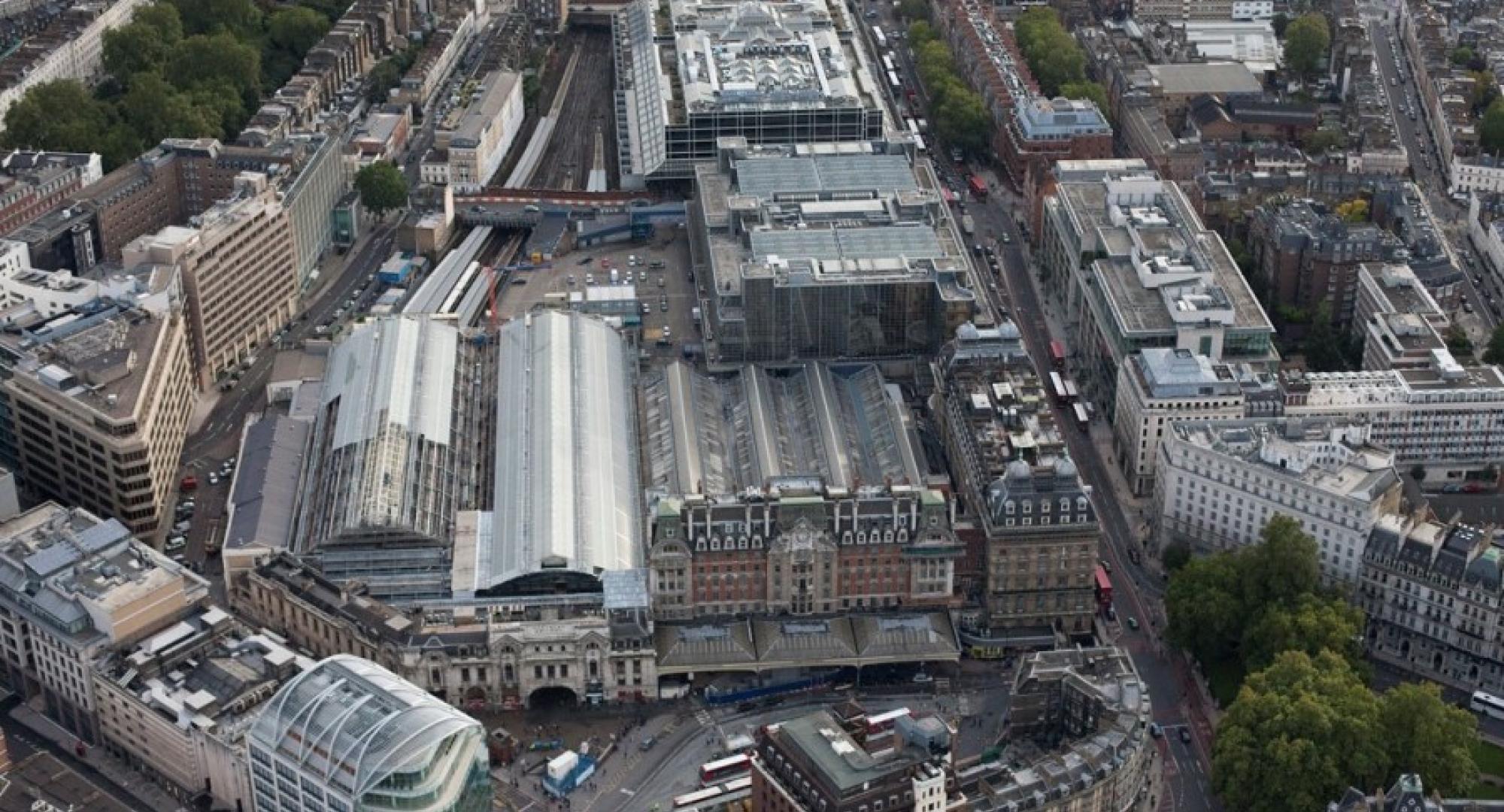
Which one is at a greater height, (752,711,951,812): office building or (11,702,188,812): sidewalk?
(752,711,951,812): office building

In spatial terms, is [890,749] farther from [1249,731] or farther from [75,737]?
[75,737]

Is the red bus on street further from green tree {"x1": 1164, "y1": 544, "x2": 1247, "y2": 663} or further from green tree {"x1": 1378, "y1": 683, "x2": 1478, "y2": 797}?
green tree {"x1": 1378, "y1": 683, "x2": 1478, "y2": 797}

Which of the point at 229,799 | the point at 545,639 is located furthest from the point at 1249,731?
the point at 229,799

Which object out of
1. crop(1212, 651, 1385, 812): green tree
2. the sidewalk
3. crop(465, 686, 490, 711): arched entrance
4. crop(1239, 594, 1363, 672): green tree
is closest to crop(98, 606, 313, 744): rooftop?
the sidewalk

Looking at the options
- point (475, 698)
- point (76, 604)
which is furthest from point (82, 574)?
point (475, 698)

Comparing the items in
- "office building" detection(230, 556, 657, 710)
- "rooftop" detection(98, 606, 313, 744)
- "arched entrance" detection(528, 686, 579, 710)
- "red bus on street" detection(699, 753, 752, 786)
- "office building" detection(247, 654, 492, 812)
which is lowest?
"arched entrance" detection(528, 686, 579, 710)

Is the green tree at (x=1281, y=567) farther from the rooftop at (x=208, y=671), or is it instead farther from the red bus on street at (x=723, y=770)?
the rooftop at (x=208, y=671)

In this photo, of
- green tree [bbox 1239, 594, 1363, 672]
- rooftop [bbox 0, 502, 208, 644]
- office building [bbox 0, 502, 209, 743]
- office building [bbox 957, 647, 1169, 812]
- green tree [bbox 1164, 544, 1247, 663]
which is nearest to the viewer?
office building [bbox 957, 647, 1169, 812]

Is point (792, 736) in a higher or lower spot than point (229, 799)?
higher
